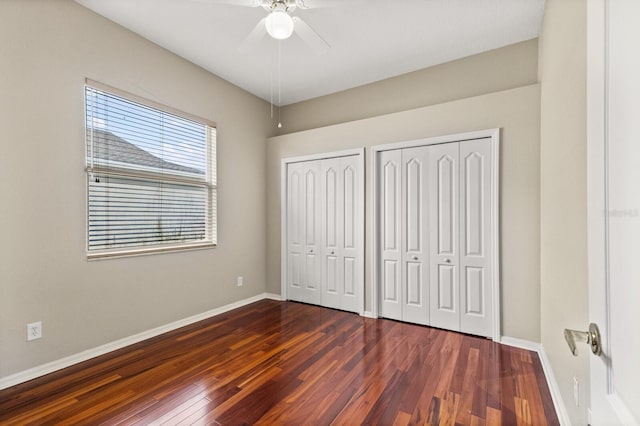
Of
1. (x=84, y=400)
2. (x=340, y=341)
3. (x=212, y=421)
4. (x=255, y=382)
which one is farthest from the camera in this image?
(x=340, y=341)

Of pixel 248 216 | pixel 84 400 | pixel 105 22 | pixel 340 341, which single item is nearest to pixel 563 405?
pixel 340 341

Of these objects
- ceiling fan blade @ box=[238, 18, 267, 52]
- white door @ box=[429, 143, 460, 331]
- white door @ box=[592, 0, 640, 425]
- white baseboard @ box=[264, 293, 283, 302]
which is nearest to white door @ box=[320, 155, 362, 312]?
white baseboard @ box=[264, 293, 283, 302]

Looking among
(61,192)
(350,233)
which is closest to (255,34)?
(61,192)

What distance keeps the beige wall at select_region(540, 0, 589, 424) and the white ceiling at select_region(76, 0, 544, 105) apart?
0.55m

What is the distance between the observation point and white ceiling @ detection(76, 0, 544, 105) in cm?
258

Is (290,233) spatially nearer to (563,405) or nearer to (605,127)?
(563,405)

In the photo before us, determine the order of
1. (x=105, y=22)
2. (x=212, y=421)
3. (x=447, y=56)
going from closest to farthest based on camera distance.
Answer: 1. (x=212, y=421)
2. (x=105, y=22)
3. (x=447, y=56)

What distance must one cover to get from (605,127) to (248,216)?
3.96 meters

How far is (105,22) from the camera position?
271cm

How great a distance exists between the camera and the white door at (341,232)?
12.5 ft

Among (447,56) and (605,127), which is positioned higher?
(447,56)

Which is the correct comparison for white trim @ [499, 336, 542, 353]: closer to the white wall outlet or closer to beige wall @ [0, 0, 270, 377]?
beige wall @ [0, 0, 270, 377]

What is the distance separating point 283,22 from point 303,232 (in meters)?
2.71

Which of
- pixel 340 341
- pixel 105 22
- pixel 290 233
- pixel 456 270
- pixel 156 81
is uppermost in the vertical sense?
pixel 105 22
